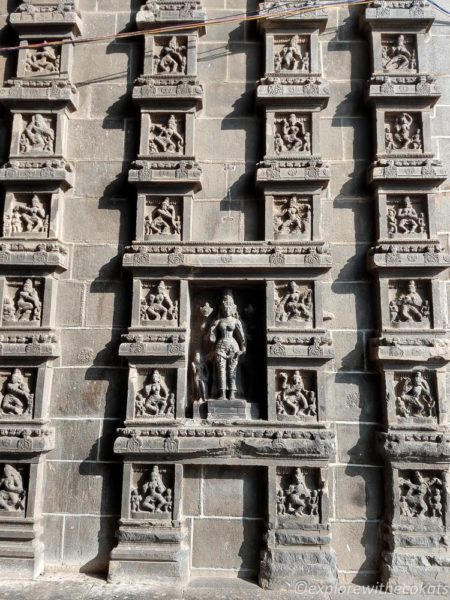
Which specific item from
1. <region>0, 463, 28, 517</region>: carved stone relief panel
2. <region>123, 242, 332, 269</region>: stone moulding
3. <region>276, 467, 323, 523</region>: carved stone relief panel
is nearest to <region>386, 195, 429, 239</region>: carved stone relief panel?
<region>123, 242, 332, 269</region>: stone moulding

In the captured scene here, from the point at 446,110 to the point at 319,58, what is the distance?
6.15 ft

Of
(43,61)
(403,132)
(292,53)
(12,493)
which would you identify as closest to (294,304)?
(403,132)

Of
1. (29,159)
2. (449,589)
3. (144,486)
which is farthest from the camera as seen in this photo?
(29,159)

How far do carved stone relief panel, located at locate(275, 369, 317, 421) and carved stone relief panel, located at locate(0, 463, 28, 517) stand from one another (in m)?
3.19

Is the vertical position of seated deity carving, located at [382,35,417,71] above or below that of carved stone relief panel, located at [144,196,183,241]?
above

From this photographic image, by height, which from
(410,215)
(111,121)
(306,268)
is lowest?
(306,268)

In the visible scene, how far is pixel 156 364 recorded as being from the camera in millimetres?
6305

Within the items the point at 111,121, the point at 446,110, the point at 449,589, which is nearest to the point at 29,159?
the point at 111,121

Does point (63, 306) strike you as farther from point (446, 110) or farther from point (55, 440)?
point (446, 110)

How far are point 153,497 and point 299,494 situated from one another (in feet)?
5.57

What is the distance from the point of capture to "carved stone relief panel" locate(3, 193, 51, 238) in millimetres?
6719

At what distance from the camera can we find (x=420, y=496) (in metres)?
5.91

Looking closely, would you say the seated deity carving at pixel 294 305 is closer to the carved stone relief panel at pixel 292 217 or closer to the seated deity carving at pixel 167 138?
the carved stone relief panel at pixel 292 217

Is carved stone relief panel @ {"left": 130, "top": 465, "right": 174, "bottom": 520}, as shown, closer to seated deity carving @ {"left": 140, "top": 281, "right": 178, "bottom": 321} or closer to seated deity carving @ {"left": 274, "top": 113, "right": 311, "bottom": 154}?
seated deity carving @ {"left": 140, "top": 281, "right": 178, "bottom": 321}
